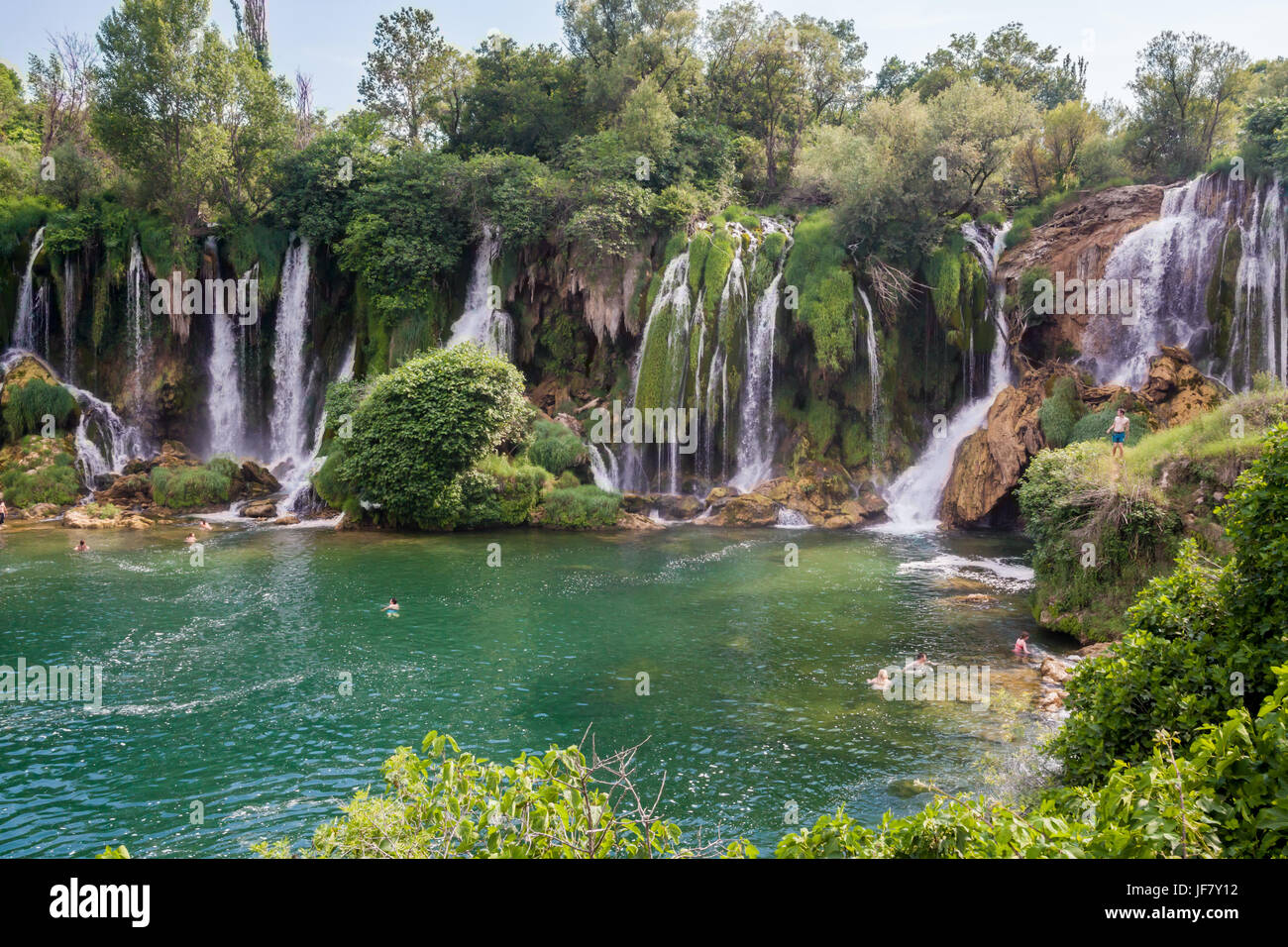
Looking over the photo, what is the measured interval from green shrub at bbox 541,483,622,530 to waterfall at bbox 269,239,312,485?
12.8 m

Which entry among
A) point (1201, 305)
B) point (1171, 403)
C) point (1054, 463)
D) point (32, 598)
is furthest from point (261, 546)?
point (1201, 305)

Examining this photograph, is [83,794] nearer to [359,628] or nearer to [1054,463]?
[359,628]

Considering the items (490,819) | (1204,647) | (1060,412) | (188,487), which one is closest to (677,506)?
(1060,412)

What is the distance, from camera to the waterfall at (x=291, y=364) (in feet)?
118

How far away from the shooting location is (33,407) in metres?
32.2

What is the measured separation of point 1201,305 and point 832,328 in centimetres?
1162

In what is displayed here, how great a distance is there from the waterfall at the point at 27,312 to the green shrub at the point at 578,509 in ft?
77.6

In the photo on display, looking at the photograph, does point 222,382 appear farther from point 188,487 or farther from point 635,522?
point 635,522

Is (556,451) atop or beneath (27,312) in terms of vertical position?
beneath

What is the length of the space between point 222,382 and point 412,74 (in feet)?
67.3

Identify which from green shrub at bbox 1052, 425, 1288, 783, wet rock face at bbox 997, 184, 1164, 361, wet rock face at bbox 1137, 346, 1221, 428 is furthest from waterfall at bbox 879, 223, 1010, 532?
green shrub at bbox 1052, 425, 1288, 783

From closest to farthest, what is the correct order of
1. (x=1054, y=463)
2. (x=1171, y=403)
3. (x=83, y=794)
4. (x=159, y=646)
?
(x=83, y=794), (x=159, y=646), (x=1054, y=463), (x=1171, y=403)

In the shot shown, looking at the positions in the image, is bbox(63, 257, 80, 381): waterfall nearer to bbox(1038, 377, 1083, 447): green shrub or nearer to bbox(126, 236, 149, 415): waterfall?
bbox(126, 236, 149, 415): waterfall
